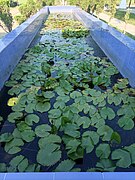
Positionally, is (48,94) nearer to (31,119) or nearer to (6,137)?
(31,119)

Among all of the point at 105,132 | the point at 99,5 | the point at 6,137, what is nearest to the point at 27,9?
the point at 99,5

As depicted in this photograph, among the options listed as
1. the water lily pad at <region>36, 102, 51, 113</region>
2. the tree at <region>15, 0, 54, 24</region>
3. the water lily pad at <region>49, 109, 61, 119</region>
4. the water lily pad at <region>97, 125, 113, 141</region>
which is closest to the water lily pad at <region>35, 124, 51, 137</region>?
the water lily pad at <region>49, 109, 61, 119</region>

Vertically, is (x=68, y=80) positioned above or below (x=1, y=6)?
below

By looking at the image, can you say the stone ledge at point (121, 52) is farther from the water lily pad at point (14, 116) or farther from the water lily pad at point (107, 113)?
the water lily pad at point (14, 116)

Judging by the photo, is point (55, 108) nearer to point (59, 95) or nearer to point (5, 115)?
point (59, 95)

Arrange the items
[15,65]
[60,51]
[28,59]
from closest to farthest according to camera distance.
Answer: [15,65] → [28,59] → [60,51]

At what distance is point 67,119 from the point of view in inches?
60.9

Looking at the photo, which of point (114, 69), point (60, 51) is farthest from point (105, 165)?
point (60, 51)

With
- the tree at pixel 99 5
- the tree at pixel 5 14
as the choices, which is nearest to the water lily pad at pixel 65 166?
the tree at pixel 5 14

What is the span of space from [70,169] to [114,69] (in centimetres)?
178

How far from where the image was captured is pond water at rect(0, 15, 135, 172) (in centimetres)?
125

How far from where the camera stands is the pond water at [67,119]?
125 centimetres

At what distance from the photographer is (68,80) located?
90.0 inches

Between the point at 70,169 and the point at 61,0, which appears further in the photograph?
the point at 61,0
